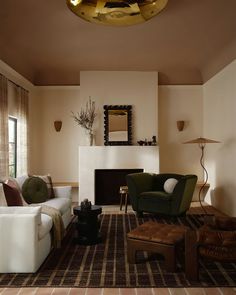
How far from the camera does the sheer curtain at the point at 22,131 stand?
6172 mm

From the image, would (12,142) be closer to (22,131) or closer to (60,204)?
(22,131)

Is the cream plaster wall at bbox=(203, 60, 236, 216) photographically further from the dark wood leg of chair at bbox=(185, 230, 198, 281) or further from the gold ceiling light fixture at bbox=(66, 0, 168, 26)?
the dark wood leg of chair at bbox=(185, 230, 198, 281)

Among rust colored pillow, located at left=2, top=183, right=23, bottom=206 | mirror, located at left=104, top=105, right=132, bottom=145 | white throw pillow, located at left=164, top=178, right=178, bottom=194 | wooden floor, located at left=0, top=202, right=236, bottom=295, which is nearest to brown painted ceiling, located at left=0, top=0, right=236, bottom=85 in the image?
mirror, located at left=104, top=105, right=132, bottom=145

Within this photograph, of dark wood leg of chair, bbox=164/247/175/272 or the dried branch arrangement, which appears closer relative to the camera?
dark wood leg of chair, bbox=164/247/175/272

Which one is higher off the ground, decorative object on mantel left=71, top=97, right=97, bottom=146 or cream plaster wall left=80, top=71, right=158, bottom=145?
cream plaster wall left=80, top=71, right=158, bottom=145

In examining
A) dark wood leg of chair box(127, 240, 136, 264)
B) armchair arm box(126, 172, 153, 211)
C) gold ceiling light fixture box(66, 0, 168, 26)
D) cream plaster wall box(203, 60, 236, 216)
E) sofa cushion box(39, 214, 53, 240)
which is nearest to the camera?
sofa cushion box(39, 214, 53, 240)

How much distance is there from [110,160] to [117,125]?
2.64ft

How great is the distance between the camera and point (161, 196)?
17.6 ft

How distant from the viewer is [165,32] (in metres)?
4.82

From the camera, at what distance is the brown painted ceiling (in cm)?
408

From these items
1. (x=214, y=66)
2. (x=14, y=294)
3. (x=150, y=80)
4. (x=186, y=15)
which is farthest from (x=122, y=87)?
(x=14, y=294)

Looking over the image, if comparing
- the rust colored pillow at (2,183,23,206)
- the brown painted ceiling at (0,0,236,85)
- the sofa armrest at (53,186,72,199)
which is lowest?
the sofa armrest at (53,186,72,199)

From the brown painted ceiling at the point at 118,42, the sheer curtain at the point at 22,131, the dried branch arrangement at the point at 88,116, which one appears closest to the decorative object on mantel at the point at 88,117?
the dried branch arrangement at the point at 88,116

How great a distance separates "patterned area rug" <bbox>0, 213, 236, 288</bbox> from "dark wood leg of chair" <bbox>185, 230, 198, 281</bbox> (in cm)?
7
